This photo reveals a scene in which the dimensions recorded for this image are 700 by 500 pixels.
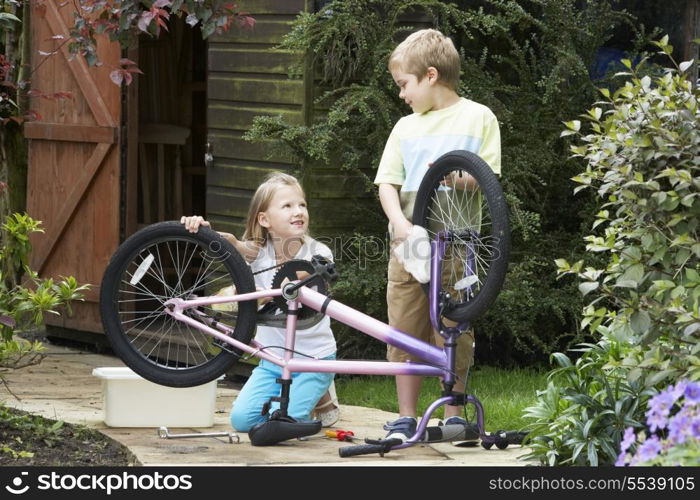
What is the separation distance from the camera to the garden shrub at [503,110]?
18.8 feet

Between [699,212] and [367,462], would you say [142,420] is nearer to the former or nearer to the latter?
[367,462]

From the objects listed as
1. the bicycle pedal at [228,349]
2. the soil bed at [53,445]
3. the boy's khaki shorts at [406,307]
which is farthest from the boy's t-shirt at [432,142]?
the soil bed at [53,445]

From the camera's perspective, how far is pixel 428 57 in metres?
4.28

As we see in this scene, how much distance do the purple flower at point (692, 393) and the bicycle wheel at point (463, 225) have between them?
135 centimetres

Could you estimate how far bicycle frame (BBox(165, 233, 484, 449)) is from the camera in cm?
403

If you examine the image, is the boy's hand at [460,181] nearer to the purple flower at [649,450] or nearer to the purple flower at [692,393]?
the purple flower at [692,393]

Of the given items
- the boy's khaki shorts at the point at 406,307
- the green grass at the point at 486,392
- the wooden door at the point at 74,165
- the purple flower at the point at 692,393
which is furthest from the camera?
the wooden door at the point at 74,165

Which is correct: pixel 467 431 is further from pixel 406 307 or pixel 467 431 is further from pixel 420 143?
pixel 420 143

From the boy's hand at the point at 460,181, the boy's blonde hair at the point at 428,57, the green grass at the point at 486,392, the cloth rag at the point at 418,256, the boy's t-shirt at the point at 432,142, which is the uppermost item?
the boy's blonde hair at the point at 428,57

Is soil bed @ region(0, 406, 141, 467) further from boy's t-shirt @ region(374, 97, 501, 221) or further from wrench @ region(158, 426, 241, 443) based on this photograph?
boy's t-shirt @ region(374, 97, 501, 221)

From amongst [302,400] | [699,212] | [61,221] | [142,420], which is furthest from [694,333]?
[61,221]

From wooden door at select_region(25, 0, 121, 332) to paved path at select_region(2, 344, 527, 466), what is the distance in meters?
1.44

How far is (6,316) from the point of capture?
4.19m
